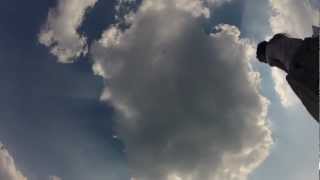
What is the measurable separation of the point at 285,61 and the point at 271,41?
3310 mm

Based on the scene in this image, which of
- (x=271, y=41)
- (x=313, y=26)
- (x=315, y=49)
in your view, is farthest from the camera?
(x=271, y=41)

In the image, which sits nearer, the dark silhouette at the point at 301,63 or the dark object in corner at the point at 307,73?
the dark object in corner at the point at 307,73

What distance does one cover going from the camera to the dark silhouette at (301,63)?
1587 inches

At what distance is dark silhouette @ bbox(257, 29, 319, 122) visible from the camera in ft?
132

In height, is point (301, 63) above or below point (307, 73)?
above

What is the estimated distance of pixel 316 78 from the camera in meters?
39.4

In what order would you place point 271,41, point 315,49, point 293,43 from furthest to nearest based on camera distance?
point 271,41
point 293,43
point 315,49

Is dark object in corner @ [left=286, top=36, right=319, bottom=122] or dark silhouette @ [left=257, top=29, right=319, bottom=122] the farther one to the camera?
dark silhouette @ [left=257, top=29, right=319, bottom=122]

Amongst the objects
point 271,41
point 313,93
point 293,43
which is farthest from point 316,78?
point 271,41

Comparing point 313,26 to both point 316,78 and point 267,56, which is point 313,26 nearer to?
point 316,78

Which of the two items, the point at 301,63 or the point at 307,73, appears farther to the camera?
the point at 301,63

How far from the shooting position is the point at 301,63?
41469mm

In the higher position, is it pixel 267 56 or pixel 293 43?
pixel 267 56

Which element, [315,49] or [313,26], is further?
[315,49]
